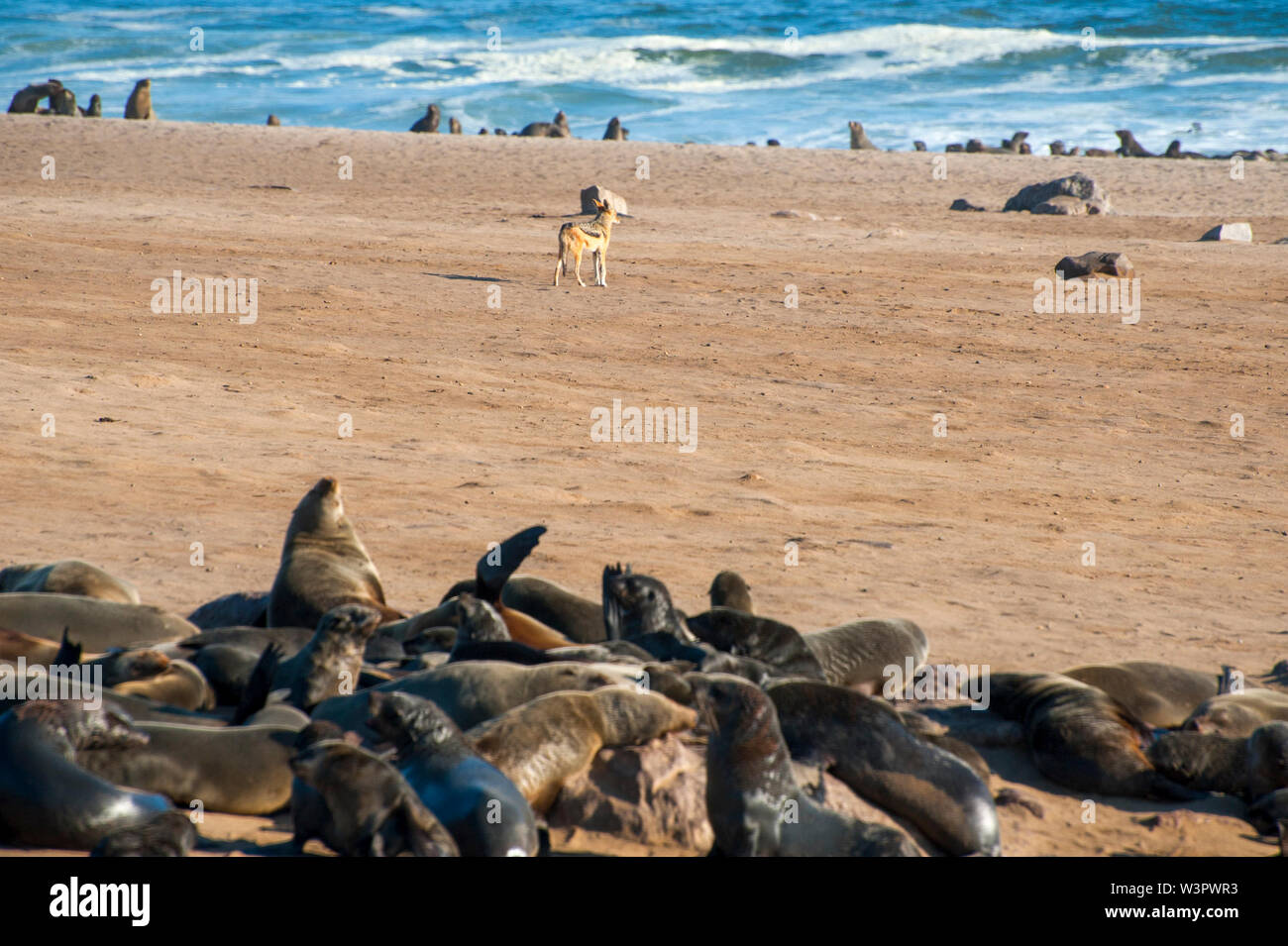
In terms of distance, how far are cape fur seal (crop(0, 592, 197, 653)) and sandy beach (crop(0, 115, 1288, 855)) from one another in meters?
0.85

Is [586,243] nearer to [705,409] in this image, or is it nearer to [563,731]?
[705,409]

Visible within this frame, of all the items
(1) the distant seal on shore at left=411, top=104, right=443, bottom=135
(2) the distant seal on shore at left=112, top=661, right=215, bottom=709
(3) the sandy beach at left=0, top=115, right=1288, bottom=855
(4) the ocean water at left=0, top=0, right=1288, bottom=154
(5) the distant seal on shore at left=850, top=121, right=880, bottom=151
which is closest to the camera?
(2) the distant seal on shore at left=112, top=661, right=215, bottom=709

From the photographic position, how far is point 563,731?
4.08 metres

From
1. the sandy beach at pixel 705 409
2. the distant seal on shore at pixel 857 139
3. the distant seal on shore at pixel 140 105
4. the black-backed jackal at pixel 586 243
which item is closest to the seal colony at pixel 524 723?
the sandy beach at pixel 705 409

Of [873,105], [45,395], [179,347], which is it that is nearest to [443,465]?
[45,395]

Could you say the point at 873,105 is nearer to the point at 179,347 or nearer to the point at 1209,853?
the point at 179,347

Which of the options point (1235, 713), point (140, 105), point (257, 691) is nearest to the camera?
point (257, 691)

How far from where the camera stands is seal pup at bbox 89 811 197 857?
3.17 m

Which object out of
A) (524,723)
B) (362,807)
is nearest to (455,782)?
(362,807)

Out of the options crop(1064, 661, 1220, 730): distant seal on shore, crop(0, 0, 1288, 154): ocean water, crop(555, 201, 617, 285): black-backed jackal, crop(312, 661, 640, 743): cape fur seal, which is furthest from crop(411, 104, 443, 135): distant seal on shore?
crop(312, 661, 640, 743): cape fur seal

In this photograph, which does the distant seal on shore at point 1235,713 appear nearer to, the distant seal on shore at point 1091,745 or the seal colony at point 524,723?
the seal colony at point 524,723

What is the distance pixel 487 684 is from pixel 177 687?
1072 millimetres

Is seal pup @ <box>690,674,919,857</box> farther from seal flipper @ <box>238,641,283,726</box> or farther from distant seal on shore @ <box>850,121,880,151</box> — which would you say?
distant seal on shore @ <box>850,121,880,151</box>

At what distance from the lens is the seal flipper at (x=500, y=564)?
5433 mm
